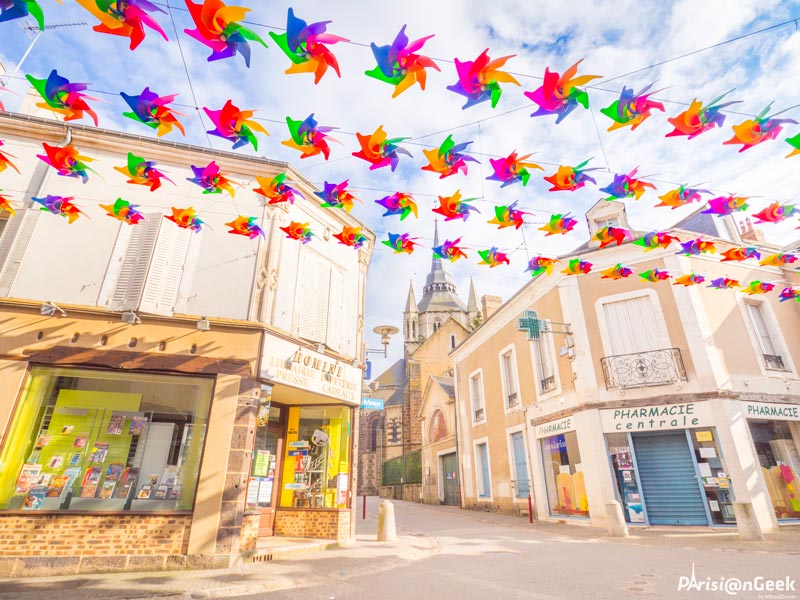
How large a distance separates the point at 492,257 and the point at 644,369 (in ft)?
21.4

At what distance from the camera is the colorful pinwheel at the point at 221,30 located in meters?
3.33

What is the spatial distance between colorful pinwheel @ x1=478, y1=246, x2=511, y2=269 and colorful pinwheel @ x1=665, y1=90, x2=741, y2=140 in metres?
3.05

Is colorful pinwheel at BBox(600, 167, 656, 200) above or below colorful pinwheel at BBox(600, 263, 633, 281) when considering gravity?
below

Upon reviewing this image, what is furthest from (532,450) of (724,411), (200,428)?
(200,428)

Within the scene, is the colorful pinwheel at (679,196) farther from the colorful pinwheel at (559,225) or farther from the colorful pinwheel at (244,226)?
the colorful pinwheel at (244,226)

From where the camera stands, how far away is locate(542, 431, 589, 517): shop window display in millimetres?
11336

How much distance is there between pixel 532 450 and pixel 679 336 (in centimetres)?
533

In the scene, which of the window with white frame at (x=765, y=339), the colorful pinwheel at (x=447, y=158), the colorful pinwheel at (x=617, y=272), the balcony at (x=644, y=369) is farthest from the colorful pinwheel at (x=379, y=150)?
the window with white frame at (x=765, y=339)

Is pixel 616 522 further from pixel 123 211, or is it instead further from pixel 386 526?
pixel 123 211

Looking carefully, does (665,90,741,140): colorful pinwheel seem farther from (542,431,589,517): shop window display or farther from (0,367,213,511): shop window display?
(542,431,589,517): shop window display

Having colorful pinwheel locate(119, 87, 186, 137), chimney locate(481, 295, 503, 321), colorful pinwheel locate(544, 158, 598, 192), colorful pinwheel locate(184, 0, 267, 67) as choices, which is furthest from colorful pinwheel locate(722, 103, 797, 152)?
chimney locate(481, 295, 503, 321)

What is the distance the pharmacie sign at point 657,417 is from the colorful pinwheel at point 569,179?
299 inches

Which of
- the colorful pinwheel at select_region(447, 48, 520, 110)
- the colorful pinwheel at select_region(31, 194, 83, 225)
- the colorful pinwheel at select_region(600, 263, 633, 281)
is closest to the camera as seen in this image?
the colorful pinwheel at select_region(447, 48, 520, 110)

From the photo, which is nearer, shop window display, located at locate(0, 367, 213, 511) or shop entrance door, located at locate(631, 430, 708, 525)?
shop window display, located at locate(0, 367, 213, 511)
